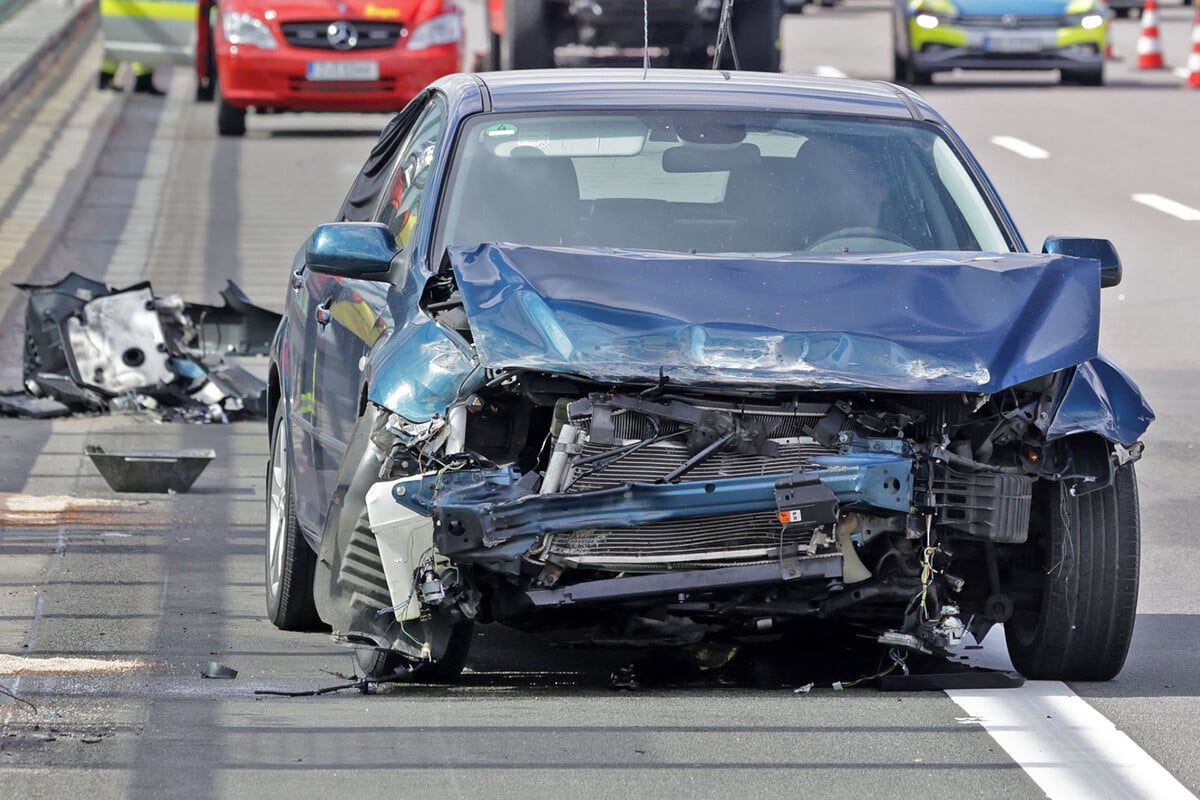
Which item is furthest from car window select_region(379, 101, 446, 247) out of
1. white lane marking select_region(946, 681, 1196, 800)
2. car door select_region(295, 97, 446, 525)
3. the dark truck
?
the dark truck

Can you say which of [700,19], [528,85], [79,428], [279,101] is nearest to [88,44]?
[279,101]

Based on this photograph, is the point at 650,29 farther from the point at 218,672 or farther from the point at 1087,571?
the point at 1087,571

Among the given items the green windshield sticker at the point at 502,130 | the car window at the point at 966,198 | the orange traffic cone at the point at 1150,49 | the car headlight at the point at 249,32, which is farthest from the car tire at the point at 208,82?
the car window at the point at 966,198

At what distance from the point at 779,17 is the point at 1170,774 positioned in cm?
1741

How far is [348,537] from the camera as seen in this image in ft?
17.7

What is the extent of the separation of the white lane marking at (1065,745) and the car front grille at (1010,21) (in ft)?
67.6

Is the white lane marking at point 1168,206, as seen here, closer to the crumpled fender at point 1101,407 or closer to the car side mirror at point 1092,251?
the car side mirror at point 1092,251

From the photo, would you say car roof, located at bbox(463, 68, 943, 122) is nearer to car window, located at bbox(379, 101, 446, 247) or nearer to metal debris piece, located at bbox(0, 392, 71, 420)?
car window, located at bbox(379, 101, 446, 247)

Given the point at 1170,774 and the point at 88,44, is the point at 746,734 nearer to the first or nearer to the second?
the point at 1170,774

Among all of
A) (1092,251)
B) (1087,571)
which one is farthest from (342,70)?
(1087,571)

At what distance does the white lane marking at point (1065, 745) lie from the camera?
184 inches

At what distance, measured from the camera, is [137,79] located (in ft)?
88.3

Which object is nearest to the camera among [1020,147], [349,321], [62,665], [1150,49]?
[62,665]

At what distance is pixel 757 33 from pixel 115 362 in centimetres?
1120
